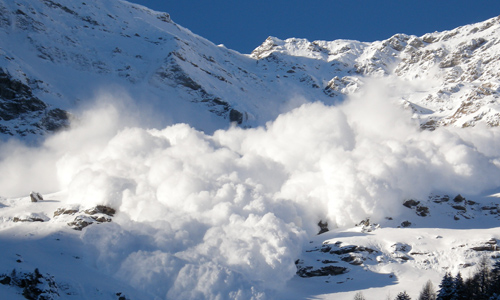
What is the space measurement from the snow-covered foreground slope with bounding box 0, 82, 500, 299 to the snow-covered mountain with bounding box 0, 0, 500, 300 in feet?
1.22

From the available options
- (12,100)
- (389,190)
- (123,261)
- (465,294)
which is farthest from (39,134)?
(465,294)

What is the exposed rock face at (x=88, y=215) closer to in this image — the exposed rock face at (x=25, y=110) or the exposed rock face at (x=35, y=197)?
the exposed rock face at (x=35, y=197)

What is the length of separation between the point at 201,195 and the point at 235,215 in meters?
10.0

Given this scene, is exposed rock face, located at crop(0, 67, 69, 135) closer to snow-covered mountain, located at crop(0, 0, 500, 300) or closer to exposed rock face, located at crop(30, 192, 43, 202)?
snow-covered mountain, located at crop(0, 0, 500, 300)

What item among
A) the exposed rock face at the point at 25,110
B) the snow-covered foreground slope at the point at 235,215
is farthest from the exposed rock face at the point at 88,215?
the exposed rock face at the point at 25,110

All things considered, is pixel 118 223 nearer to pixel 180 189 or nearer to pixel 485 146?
pixel 180 189

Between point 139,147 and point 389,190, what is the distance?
6382cm

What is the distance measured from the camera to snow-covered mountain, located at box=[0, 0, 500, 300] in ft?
278

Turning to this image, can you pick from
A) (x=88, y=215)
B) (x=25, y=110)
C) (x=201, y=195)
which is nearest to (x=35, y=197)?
(x=88, y=215)

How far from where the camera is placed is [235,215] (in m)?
106

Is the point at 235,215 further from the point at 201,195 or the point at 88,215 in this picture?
the point at 88,215

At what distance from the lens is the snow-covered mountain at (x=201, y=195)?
8462 centimetres

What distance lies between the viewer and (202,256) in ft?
297

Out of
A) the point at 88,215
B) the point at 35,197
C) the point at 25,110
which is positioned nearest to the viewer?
the point at 88,215
